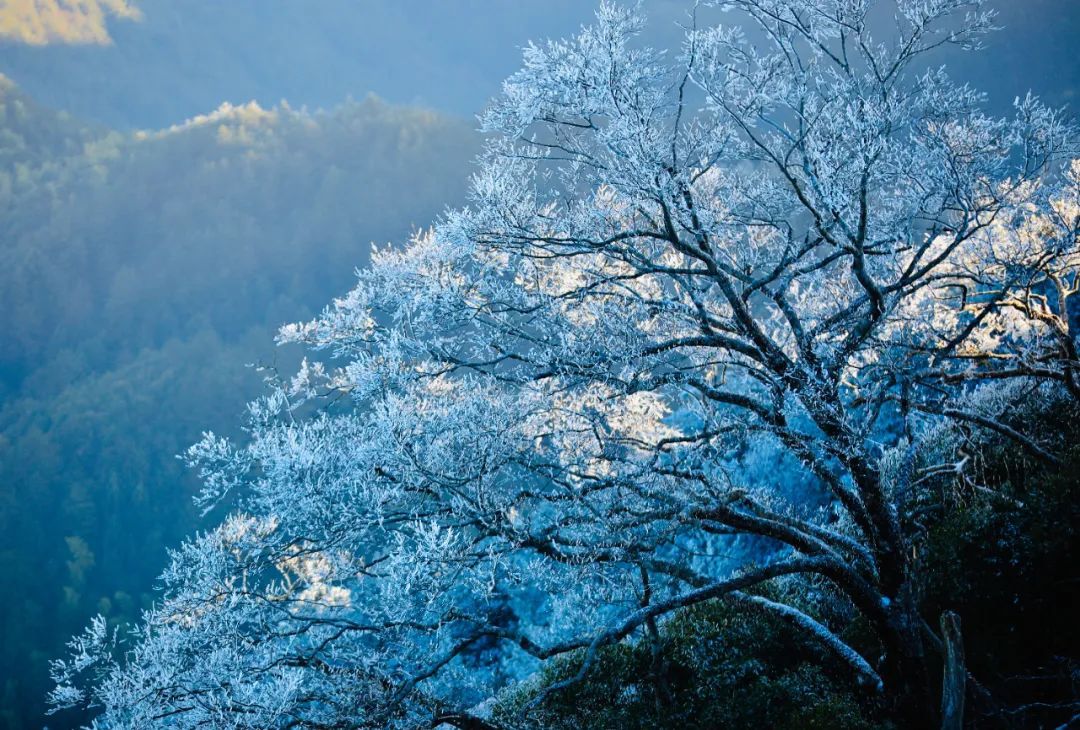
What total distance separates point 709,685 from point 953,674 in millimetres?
5173

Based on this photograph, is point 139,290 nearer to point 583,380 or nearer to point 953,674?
point 583,380

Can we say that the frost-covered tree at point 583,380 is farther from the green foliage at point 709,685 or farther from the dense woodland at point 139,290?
the dense woodland at point 139,290

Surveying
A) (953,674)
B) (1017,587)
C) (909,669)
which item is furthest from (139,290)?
(953,674)

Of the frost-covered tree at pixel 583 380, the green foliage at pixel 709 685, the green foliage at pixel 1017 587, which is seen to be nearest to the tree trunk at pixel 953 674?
the green foliage at pixel 1017 587

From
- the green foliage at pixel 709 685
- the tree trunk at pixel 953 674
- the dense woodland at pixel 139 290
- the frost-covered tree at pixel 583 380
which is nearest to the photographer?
the tree trunk at pixel 953 674

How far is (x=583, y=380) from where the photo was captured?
7.36 metres

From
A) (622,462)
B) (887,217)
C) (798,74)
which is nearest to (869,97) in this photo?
(798,74)

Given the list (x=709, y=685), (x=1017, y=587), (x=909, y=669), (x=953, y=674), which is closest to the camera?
(x=953, y=674)

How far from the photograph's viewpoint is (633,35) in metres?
7.11

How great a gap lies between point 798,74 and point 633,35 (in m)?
1.99

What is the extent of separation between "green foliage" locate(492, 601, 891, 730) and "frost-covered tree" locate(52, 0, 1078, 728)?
0.91 metres

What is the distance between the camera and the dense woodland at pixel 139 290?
8900 centimetres

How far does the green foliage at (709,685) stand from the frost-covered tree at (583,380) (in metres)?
0.91

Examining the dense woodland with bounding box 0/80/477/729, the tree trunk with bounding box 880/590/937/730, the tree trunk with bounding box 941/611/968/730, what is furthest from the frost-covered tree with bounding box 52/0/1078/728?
the dense woodland with bounding box 0/80/477/729
